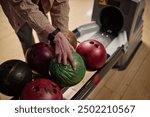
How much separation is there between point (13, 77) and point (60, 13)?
0.48m

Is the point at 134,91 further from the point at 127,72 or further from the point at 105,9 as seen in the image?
the point at 105,9

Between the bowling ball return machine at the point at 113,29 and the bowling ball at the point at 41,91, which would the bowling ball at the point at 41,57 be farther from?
the bowling ball return machine at the point at 113,29

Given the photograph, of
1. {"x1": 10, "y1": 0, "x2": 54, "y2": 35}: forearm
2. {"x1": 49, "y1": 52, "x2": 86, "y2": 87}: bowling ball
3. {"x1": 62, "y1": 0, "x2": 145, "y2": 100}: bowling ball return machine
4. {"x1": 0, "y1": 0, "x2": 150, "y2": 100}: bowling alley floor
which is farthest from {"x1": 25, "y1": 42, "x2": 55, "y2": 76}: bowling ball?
{"x1": 0, "y1": 0, "x2": 150, "y2": 100}: bowling alley floor

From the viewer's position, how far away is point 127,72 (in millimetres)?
1995

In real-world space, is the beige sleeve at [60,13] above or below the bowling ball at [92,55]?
above

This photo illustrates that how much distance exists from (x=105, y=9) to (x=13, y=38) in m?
1.01

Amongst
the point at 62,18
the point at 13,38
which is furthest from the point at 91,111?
the point at 13,38

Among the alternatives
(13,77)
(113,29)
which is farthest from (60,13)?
(113,29)

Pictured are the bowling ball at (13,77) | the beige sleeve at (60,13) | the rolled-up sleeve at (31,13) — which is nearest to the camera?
the rolled-up sleeve at (31,13)

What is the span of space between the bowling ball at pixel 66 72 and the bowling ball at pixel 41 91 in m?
0.08

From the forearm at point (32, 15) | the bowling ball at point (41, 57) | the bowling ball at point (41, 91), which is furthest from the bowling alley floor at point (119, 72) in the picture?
the forearm at point (32, 15)

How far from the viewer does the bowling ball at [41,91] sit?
3.54 feet

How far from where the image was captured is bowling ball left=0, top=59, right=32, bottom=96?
118 cm

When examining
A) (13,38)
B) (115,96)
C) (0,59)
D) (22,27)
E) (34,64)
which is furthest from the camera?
(13,38)
